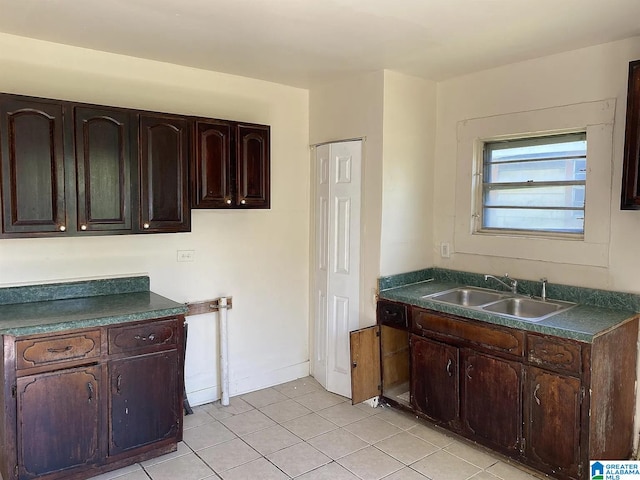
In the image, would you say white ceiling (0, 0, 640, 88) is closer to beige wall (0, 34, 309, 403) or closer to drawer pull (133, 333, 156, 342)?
beige wall (0, 34, 309, 403)

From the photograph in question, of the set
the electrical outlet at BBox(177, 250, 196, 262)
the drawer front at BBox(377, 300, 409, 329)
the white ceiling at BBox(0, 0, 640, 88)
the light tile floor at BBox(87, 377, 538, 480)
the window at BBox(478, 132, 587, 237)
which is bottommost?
the light tile floor at BBox(87, 377, 538, 480)

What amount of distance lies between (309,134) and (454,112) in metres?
1.22

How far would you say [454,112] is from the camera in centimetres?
376

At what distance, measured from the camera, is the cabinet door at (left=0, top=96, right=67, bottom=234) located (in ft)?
8.34

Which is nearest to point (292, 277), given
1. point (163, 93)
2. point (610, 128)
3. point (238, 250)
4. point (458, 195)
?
point (238, 250)

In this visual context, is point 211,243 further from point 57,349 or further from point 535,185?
point 535,185

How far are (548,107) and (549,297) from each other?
4.20 ft

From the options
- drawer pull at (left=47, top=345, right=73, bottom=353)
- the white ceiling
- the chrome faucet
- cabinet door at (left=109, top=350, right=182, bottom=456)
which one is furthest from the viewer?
the chrome faucet

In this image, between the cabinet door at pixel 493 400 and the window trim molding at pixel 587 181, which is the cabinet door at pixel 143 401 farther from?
the window trim molding at pixel 587 181

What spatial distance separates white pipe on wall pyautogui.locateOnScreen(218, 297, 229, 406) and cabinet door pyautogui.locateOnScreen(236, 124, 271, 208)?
0.82 meters

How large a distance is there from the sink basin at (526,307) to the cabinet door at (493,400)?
0.40 m

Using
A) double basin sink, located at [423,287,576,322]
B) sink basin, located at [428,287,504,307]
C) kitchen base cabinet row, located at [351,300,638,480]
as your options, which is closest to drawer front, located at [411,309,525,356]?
kitchen base cabinet row, located at [351,300,638,480]

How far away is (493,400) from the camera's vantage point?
9.38ft

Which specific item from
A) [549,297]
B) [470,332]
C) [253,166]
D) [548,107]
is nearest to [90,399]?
[253,166]
